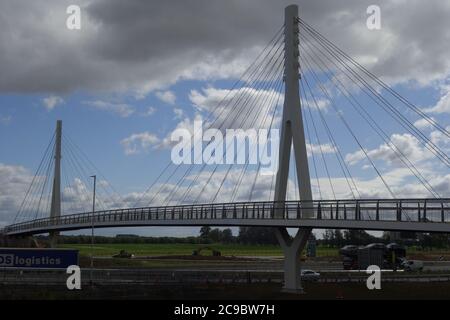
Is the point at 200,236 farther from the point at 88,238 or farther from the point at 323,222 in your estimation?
the point at 323,222

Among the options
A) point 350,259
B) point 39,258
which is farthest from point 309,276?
point 39,258

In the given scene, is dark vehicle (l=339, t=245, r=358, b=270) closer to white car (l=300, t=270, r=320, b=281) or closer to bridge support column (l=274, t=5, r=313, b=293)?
white car (l=300, t=270, r=320, b=281)

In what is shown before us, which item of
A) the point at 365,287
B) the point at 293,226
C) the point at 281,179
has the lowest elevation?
the point at 365,287

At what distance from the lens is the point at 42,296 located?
37094mm

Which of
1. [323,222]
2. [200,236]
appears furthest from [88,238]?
[323,222]

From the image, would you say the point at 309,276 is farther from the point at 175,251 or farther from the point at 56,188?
the point at 175,251

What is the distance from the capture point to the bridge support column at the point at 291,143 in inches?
1572

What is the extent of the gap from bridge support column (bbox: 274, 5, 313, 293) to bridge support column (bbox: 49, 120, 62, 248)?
48.3m

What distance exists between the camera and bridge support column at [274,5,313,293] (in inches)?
1572

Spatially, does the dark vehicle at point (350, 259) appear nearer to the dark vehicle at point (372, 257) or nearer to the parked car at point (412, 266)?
the dark vehicle at point (372, 257)

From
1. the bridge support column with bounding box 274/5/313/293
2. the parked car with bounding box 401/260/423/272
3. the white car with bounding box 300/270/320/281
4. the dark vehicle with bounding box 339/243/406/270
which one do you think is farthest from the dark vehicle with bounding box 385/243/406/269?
the bridge support column with bounding box 274/5/313/293
